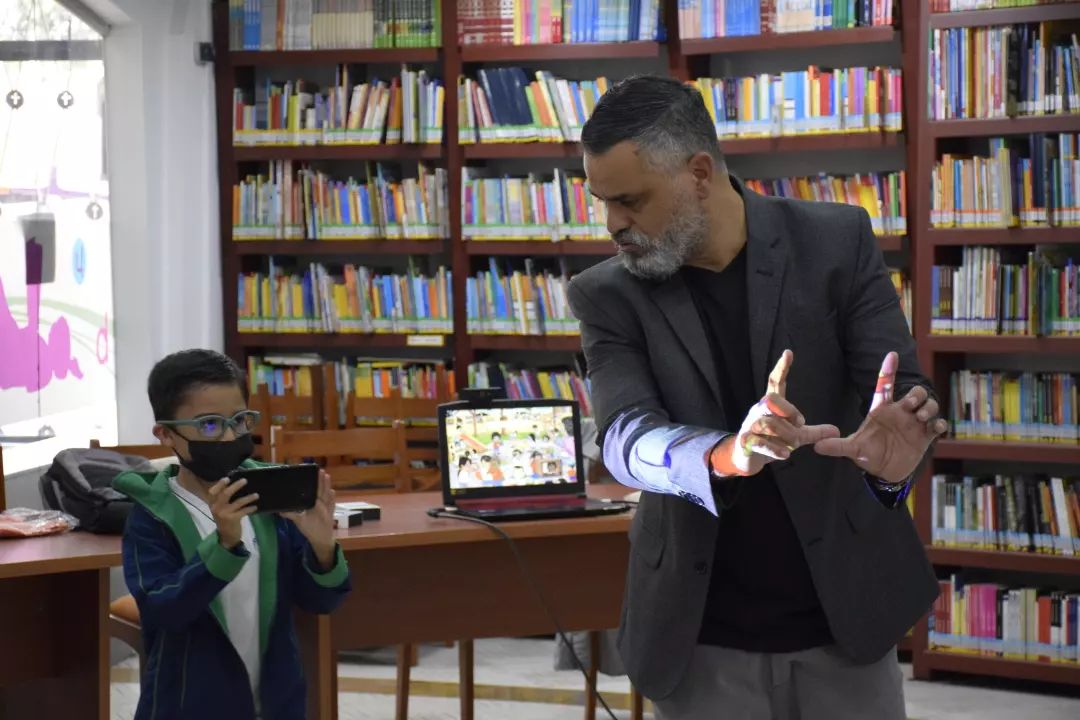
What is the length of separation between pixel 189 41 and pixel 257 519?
13.3ft

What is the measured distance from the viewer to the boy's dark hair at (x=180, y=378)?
279 centimetres

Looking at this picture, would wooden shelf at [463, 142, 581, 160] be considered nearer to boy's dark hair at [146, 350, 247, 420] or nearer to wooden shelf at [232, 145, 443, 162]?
wooden shelf at [232, 145, 443, 162]

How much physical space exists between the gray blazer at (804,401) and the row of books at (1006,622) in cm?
349

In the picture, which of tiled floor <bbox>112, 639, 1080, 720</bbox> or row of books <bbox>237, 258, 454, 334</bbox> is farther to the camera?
row of books <bbox>237, 258, 454, 334</bbox>

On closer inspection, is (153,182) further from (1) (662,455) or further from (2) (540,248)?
(1) (662,455)

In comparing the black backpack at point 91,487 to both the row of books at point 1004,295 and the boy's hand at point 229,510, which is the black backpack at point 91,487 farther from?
the row of books at point 1004,295

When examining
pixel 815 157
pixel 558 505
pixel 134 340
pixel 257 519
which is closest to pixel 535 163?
pixel 815 157

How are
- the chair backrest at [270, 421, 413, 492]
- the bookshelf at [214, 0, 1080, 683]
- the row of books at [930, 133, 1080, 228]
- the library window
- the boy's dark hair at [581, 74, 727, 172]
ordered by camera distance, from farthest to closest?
the library window
the bookshelf at [214, 0, 1080, 683]
the row of books at [930, 133, 1080, 228]
the chair backrest at [270, 421, 413, 492]
the boy's dark hair at [581, 74, 727, 172]

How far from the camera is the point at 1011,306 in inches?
199

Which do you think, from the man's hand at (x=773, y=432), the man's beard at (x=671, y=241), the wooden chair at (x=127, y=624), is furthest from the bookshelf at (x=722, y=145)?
the man's hand at (x=773, y=432)

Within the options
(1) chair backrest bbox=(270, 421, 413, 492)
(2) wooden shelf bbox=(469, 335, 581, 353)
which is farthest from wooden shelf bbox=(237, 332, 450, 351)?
(1) chair backrest bbox=(270, 421, 413, 492)

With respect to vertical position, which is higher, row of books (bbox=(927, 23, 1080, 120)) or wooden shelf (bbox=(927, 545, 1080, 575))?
row of books (bbox=(927, 23, 1080, 120))

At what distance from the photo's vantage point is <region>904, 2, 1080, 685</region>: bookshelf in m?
4.98

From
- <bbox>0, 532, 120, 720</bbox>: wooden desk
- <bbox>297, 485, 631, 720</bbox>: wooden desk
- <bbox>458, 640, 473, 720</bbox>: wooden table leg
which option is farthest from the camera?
<bbox>458, 640, 473, 720</bbox>: wooden table leg
